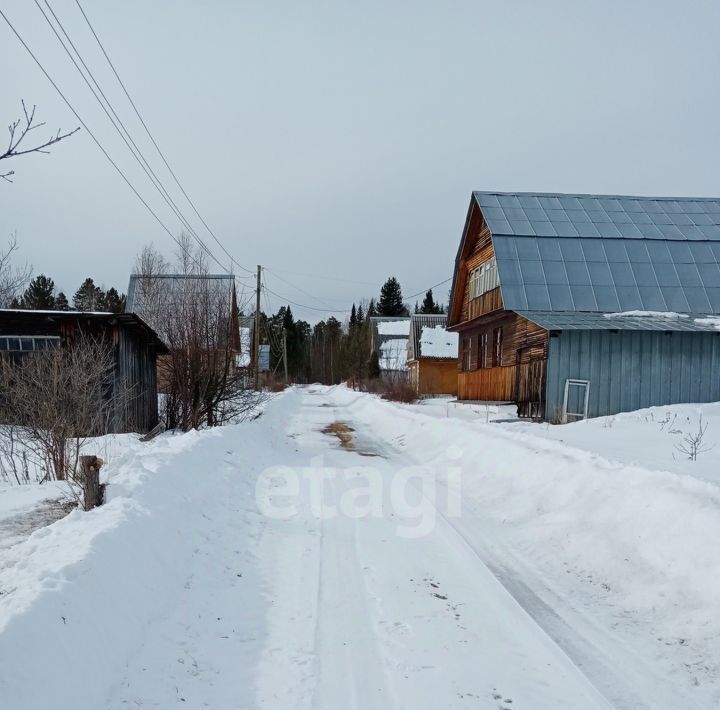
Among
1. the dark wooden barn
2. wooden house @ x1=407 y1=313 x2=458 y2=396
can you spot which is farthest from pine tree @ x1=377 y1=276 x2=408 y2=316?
the dark wooden barn

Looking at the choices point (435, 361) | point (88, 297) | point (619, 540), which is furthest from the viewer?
point (88, 297)

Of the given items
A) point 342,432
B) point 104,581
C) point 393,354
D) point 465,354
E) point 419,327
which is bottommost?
point 342,432

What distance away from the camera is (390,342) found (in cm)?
5244

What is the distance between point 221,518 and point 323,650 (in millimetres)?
3031

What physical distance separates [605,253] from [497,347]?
514 cm

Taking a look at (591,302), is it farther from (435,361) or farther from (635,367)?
(435,361)

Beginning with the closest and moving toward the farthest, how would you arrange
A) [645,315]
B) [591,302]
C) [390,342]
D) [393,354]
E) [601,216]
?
[645,315] → [591,302] → [601,216] → [393,354] → [390,342]

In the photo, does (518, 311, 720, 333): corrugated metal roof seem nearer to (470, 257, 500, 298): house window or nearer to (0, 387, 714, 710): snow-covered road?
(470, 257, 500, 298): house window

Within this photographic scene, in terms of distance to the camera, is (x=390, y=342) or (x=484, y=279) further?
(x=390, y=342)

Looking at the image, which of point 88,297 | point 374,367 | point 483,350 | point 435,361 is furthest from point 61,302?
point 483,350

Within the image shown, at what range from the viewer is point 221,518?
20.7 feet

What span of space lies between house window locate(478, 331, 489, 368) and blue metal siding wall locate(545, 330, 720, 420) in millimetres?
6181

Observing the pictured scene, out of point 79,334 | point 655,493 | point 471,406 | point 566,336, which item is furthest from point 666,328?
point 79,334

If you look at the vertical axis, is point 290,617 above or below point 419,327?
below
